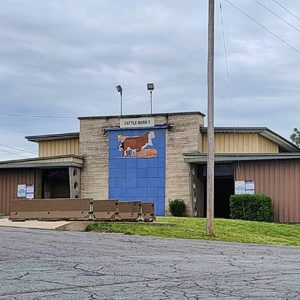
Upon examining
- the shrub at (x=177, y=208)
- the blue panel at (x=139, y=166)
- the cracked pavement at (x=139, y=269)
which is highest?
the blue panel at (x=139, y=166)

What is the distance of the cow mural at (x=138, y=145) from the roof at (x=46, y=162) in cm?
272

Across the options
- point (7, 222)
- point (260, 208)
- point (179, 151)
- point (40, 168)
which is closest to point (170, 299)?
point (7, 222)

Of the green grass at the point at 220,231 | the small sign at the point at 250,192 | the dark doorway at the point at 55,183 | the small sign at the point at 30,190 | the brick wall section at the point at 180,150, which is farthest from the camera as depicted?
the dark doorway at the point at 55,183

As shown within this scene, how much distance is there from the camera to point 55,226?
2409 cm

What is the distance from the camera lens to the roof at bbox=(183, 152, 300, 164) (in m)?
33.3

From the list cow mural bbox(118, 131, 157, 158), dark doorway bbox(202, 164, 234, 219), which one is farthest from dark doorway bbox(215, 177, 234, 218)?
cow mural bbox(118, 131, 157, 158)

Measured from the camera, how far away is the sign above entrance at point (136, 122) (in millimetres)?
37156

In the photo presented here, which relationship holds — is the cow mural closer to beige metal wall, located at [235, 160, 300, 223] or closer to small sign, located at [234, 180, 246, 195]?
small sign, located at [234, 180, 246, 195]

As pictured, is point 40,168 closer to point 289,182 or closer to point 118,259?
point 289,182

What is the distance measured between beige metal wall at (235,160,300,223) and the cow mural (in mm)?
5995

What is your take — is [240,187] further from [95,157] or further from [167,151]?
[95,157]

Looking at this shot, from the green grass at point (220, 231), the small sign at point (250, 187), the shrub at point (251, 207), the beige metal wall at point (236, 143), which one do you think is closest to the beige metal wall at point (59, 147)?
the beige metal wall at point (236, 143)

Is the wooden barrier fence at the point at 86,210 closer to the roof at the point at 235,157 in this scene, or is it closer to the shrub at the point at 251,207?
the shrub at the point at 251,207

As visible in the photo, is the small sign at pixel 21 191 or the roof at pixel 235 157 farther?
the small sign at pixel 21 191
